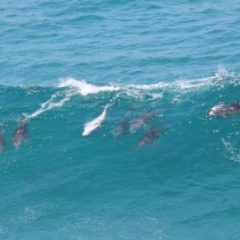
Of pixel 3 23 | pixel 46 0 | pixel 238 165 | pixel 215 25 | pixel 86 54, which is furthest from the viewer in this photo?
pixel 46 0

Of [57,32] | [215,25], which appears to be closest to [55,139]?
[57,32]

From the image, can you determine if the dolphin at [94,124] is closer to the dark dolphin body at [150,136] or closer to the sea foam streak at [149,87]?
the sea foam streak at [149,87]

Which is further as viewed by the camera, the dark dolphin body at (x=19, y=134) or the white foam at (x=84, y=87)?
the white foam at (x=84, y=87)

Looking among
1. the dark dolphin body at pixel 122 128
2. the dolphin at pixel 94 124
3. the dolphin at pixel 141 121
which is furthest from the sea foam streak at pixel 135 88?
the dark dolphin body at pixel 122 128

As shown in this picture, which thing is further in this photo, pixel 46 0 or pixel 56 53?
pixel 46 0

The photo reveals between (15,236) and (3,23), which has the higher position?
(3,23)

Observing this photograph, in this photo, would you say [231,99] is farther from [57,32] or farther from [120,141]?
[57,32]

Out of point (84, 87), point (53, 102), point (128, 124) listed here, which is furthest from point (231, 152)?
point (53, 102)

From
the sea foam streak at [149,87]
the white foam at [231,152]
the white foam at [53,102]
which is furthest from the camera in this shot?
the sea foam streak at [149,87]
